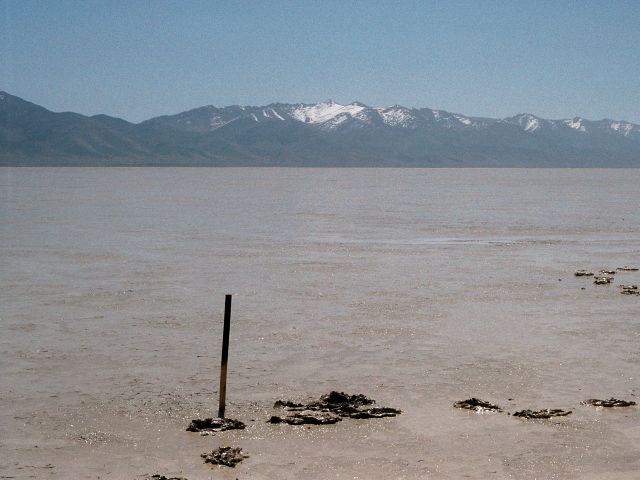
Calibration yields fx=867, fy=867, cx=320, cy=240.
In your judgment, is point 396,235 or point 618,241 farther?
point 396,235

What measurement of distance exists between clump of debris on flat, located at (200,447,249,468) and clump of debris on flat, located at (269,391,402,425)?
3.09ft

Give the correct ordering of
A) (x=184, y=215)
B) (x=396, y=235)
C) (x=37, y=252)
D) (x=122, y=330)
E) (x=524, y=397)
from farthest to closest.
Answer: (x=184, y=215) → (x=396, y=235) → (x=37, y=252) → (x=122, y=330) → (x=524, y=397)

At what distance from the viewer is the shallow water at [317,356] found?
8.04 metres

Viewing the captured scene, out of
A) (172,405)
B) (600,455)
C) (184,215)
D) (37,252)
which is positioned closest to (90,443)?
(172,405)

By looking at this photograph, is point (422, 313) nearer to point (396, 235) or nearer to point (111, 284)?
point (111, 284)

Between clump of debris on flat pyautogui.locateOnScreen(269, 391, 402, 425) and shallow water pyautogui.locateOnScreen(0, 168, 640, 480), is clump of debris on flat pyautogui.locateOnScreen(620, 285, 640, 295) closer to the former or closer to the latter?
shallow water pyautogui.locateOnScreen(0, 168, 640, 480)

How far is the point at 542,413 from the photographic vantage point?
919 centimetres

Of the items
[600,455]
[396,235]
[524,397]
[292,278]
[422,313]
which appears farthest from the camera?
[396,235]

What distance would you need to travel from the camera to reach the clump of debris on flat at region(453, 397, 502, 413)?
371 inches

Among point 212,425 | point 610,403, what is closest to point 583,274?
point 610,403

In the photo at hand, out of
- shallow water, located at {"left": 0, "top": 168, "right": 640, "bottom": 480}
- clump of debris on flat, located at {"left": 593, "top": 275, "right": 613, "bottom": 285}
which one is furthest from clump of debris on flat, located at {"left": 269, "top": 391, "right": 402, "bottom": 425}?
clump of debris on flat, located at {"left": 593, "top": 275, "right": 613, "bottom": 285}

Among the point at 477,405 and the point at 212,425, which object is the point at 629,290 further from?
the point at 212,425

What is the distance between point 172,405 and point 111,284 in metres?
8.73

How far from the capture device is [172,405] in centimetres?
950
